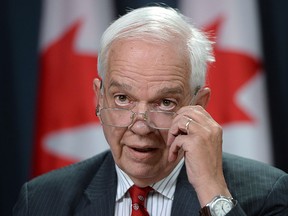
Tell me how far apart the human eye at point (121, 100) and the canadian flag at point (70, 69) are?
922 mm

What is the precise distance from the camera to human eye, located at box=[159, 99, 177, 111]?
Result: 7.29ft

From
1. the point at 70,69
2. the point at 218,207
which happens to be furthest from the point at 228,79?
the point at 218,207

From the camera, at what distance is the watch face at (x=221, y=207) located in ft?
6.70

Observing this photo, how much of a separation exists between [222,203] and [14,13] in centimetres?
156

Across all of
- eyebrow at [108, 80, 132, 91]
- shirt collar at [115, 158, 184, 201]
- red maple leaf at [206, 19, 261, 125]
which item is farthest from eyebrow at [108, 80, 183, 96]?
red maple leaf at [206, 19, 261, 125]

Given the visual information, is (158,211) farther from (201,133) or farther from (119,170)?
(201,133)

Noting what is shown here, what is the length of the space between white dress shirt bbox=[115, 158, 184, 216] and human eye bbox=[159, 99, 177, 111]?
0.29 metres

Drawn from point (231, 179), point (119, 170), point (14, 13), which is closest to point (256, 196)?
point (231, 179)

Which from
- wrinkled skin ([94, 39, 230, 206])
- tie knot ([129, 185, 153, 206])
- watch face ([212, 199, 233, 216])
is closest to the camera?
watch face ([212, 199, 233, 216])

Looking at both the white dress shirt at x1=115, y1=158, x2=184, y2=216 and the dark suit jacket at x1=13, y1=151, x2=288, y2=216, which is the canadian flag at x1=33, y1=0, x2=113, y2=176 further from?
the white dress shirt at x1=115, y1=158, x2=184, y2=216

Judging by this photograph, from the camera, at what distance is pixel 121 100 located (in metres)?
2.25

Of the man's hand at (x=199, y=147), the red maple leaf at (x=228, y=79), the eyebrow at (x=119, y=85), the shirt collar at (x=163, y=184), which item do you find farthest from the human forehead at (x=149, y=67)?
the red maple leaf at (x=228, y=79)

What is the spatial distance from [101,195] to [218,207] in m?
0.55

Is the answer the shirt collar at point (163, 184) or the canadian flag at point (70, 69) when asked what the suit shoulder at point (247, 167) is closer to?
the shirt collar at point (163, 184)
